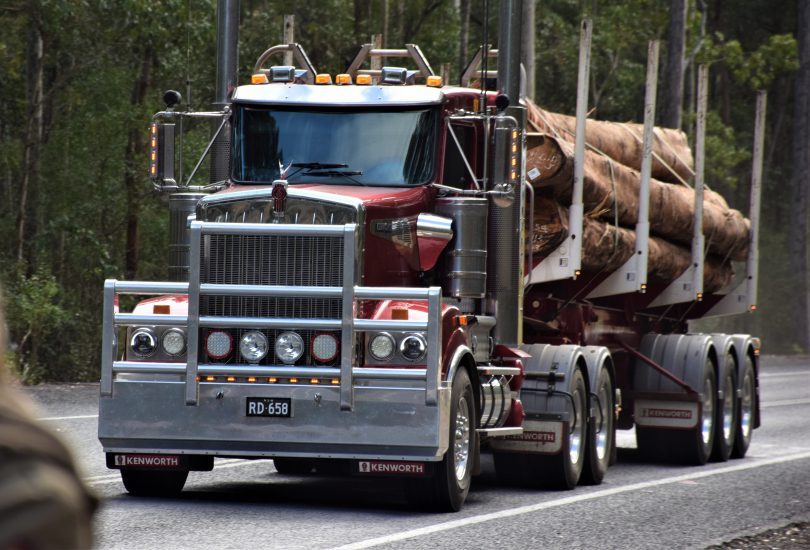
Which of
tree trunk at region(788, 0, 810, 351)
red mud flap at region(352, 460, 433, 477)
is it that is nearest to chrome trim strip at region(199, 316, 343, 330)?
red mud flap at region(352, 460, 433, 477)

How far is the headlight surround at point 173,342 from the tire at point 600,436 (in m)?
4.05

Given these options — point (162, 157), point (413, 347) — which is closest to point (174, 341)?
point (413, 347)

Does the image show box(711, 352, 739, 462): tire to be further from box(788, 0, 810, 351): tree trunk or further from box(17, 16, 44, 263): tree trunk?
box(788, 0, 810, 351): tree trunk

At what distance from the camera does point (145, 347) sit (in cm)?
969

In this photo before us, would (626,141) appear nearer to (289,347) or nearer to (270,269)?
(270,269)

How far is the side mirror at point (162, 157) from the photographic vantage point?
35.0ft

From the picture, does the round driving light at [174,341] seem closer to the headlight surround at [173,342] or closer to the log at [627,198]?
the headlight surround at [173,342]

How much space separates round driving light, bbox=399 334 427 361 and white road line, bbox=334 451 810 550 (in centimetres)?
103

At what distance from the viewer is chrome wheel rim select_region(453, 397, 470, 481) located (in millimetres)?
9914

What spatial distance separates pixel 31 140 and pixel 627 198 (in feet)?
45.6

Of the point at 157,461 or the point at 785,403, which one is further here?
the point at 785,403

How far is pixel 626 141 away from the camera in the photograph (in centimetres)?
1482

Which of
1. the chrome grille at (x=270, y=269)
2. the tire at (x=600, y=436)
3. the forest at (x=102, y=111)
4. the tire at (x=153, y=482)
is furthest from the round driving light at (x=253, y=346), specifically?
the forest at (x=102, y=111)

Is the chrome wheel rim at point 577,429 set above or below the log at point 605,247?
below
